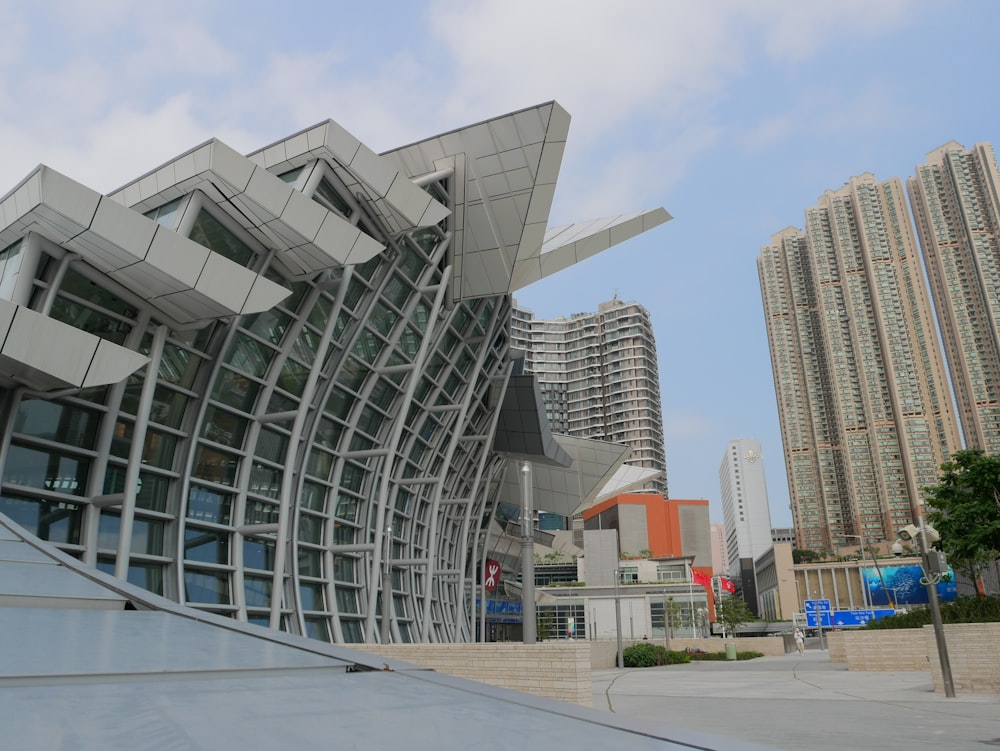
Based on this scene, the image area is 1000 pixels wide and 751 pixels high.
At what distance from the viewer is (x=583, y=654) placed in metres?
12.0

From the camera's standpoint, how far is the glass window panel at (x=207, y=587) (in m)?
17.7

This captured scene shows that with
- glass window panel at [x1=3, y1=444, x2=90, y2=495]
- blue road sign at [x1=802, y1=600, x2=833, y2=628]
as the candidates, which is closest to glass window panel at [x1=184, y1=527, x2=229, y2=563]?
glass window panel at [x1=3, y1=444, x2=90, y2=495]

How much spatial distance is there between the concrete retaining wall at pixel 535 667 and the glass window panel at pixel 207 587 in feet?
25.8

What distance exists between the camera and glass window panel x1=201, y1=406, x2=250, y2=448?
18.6m

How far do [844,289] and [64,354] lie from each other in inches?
5253

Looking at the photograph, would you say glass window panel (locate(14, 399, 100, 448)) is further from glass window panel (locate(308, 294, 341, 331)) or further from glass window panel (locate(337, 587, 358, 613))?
glass window panel (locate(337, 587, 358, 613))

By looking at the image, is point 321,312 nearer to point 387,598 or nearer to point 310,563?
point 310,563

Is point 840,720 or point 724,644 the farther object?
point 724,644

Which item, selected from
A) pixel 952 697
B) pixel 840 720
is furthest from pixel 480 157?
pixel 952 697

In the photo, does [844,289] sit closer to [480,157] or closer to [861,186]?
[861,186]

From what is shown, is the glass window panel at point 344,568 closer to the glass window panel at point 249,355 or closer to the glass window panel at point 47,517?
the glass window panel at point 249,355

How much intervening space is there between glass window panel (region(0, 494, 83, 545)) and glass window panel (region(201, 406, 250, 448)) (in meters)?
3.84

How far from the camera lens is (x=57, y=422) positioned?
1491 centimetres

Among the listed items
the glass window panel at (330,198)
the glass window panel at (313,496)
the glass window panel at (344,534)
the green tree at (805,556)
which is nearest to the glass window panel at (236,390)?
the glass window panel at (313,496)
